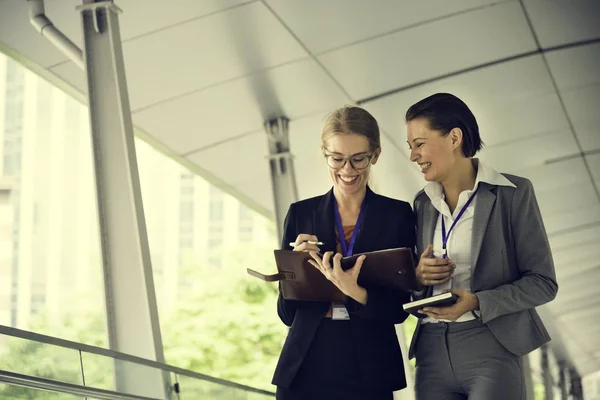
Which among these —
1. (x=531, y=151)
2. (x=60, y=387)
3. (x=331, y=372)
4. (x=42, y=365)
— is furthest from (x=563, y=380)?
(x=331, y=372)

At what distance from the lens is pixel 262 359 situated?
31.2 metres

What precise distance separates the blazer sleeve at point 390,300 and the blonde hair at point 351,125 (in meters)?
0.29

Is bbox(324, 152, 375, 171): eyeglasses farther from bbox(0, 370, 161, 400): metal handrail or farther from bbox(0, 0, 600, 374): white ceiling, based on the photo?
bbox(0, 0, 600, 374): white ceiling

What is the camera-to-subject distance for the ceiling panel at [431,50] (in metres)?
9.83

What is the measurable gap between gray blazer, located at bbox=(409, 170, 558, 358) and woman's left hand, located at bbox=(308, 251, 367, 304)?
0.90 ft

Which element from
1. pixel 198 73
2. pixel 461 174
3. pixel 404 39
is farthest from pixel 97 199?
pixel 461 174

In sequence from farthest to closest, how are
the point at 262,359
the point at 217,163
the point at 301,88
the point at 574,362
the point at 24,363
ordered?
the point at 574,362 < the point at 262,359 < the point at 217,163 < the point at 301,88 < the point at 24,363

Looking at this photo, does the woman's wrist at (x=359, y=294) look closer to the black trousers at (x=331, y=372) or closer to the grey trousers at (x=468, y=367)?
the black trousers at (x=331, y=372)

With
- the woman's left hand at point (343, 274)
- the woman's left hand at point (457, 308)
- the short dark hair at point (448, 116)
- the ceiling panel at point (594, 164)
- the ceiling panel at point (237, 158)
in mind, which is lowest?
the woman's left hand at point (457, 308)

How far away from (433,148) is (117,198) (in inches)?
171

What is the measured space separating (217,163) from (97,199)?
579 cm

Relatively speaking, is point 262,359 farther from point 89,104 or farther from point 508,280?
point 508,280

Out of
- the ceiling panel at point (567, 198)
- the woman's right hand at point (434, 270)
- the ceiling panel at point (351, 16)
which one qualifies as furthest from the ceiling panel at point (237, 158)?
the woman's right hand at point (434, 270)

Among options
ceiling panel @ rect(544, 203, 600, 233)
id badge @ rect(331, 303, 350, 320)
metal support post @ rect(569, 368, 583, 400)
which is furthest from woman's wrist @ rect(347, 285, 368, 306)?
metal support post @ rect(569, 368, 583, 400)
